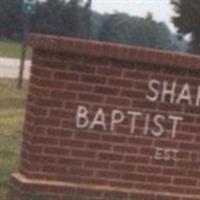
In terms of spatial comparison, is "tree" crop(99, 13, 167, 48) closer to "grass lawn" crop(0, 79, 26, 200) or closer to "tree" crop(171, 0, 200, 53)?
"tree" crop(171, 0, 200, 53)

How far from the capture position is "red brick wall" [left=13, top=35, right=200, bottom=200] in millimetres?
9898

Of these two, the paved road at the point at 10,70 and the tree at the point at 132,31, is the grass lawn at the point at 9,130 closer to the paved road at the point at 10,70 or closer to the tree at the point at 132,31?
the paved road at the point at 10,70

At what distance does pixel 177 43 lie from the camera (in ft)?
123

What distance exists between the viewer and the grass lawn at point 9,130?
11694 millimetres

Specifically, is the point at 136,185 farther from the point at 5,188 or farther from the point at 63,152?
the point at 5,188

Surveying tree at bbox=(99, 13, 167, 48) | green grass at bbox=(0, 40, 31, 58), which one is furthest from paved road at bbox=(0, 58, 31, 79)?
green grass at bbox=(0, 40, 31, 58)

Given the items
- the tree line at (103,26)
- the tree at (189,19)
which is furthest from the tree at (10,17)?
the tree at (189,19)

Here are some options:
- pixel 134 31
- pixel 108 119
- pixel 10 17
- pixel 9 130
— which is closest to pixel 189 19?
pixel 134 31

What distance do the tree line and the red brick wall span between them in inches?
Answer: 742

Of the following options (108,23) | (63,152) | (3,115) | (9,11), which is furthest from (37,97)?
(9,11)

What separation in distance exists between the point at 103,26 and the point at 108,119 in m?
22.8

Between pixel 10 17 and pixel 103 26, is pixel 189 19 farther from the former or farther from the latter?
pixel 10 17

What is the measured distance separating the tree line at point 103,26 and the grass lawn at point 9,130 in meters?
4.92

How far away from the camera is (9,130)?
51.5 ft
